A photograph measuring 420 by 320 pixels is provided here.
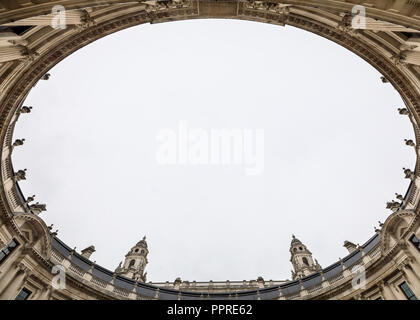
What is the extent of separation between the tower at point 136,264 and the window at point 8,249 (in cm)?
3084

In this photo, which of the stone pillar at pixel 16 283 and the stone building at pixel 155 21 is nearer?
the stone building at pixel 155 21

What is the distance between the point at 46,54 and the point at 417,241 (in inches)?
1261

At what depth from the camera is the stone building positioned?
13900 millimetres

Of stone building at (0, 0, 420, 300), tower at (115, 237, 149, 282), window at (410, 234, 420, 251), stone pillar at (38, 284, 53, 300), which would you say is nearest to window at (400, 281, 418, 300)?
stone building at (0, 0, 420, 300)

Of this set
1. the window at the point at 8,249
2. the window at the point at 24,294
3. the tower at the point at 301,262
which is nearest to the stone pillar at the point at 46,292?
the window at the point at 24,294

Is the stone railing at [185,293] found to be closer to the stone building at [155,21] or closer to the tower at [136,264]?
the stone building at [155,21]

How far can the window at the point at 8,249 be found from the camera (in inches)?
833

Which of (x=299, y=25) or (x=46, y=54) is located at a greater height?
(x=299, y=25)

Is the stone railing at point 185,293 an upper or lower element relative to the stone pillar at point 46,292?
upper

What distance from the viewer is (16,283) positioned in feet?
70.5

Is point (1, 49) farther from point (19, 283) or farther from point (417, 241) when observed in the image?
point (417, 241)
